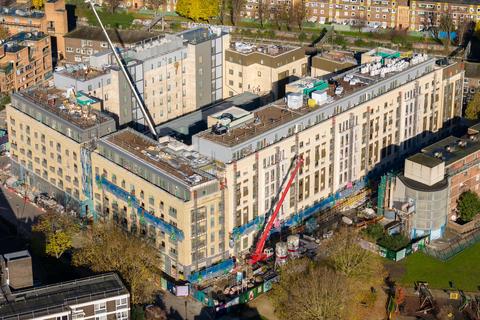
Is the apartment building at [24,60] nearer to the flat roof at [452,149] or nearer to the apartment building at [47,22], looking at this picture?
the apartment building at [47,22]

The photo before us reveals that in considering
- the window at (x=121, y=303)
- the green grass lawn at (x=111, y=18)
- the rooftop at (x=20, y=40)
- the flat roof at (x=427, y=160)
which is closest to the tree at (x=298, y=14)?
the green grass lawn at (x=111, y=18)

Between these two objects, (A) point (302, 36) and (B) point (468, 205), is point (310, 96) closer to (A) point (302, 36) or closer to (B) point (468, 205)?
(B) point (468, 205)

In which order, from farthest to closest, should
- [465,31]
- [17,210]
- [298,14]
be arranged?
[298,14]
[465,31]
[17,210]

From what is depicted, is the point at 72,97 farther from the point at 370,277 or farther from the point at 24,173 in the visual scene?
the point at 370,277

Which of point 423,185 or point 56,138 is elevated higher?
point 56,138

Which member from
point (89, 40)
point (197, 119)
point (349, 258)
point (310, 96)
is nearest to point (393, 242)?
point (349, 258)

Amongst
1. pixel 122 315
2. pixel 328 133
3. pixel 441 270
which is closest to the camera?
pixel 122 315

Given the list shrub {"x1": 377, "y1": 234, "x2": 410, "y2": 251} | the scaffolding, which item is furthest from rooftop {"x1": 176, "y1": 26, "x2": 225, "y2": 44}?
shrub {"x1": 377, "y1": 234, "x2": 410, "y2": 251}

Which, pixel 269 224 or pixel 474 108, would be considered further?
pixel 474 108
